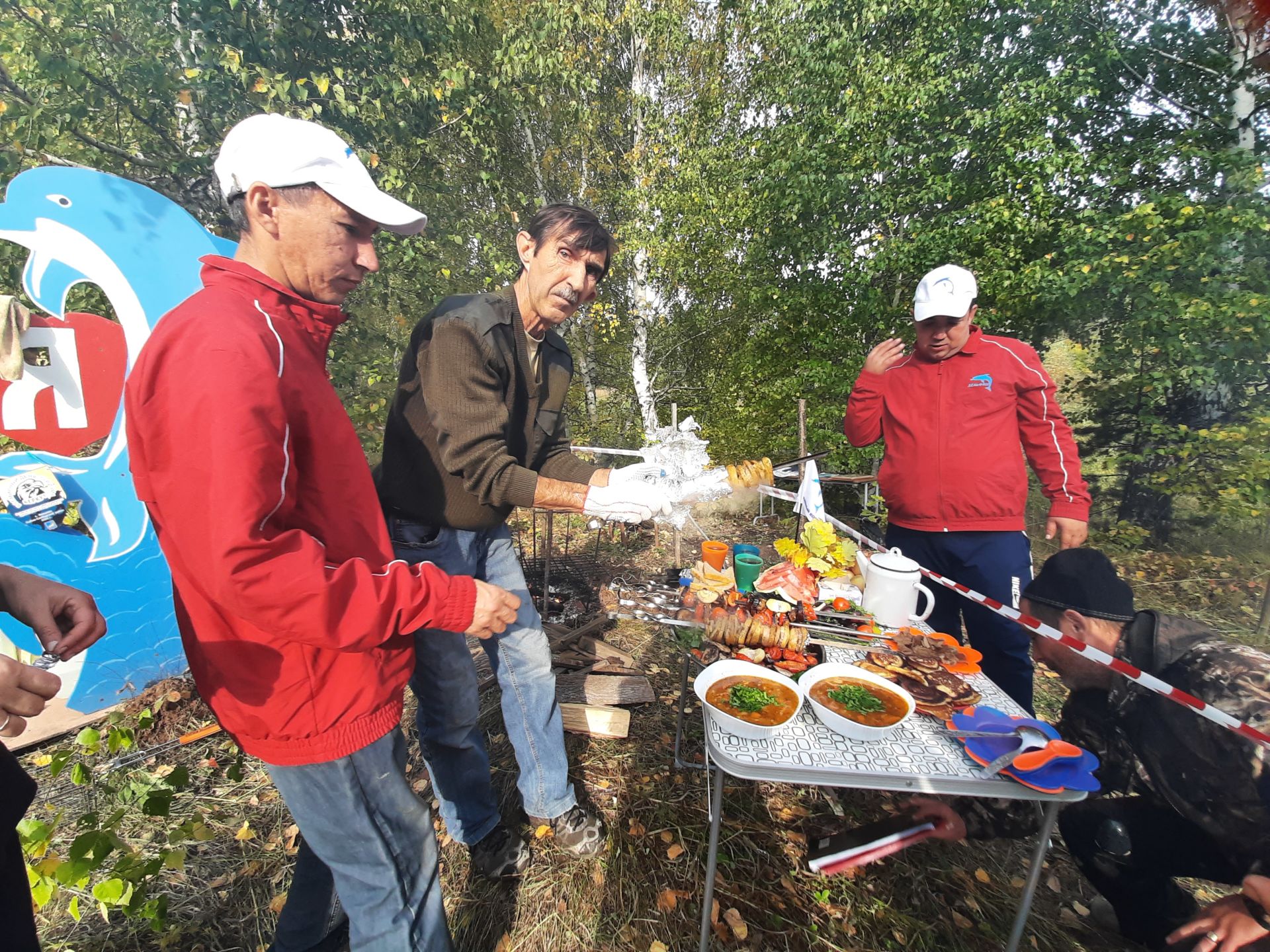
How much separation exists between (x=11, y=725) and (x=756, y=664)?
2369 mm

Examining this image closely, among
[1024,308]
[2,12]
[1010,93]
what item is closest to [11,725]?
[2,12]

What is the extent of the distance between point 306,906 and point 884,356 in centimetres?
440

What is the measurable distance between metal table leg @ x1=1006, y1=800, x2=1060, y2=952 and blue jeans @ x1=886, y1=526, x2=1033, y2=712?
4.96ft

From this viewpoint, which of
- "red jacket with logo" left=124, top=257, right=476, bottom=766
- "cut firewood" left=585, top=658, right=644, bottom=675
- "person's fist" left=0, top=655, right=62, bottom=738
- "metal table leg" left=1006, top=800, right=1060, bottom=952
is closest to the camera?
"person's fist" left=0, top=655, right=62, bottom=738

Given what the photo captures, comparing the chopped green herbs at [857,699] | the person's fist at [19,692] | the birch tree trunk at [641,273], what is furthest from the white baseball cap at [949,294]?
the birch tree trunk at [641,273]

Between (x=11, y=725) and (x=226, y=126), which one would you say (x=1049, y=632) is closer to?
(x=11, y=725)

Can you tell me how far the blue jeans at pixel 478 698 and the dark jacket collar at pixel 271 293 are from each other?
1.10 m

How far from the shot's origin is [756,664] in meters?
2.37

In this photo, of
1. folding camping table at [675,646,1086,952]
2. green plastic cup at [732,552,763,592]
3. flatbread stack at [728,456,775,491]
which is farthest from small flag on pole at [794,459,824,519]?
folding camping table at [675,646,1086,952]

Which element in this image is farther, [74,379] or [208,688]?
[74,379]

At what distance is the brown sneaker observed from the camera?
278 cm

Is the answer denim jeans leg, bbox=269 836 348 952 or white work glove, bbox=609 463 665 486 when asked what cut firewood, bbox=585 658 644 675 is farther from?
denim jeans leg, bbox=269 836 348 952

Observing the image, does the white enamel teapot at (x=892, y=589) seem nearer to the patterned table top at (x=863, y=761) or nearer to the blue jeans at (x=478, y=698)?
the patterned table top at (x=863, y=761)

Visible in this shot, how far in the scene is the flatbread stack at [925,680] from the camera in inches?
83.4
